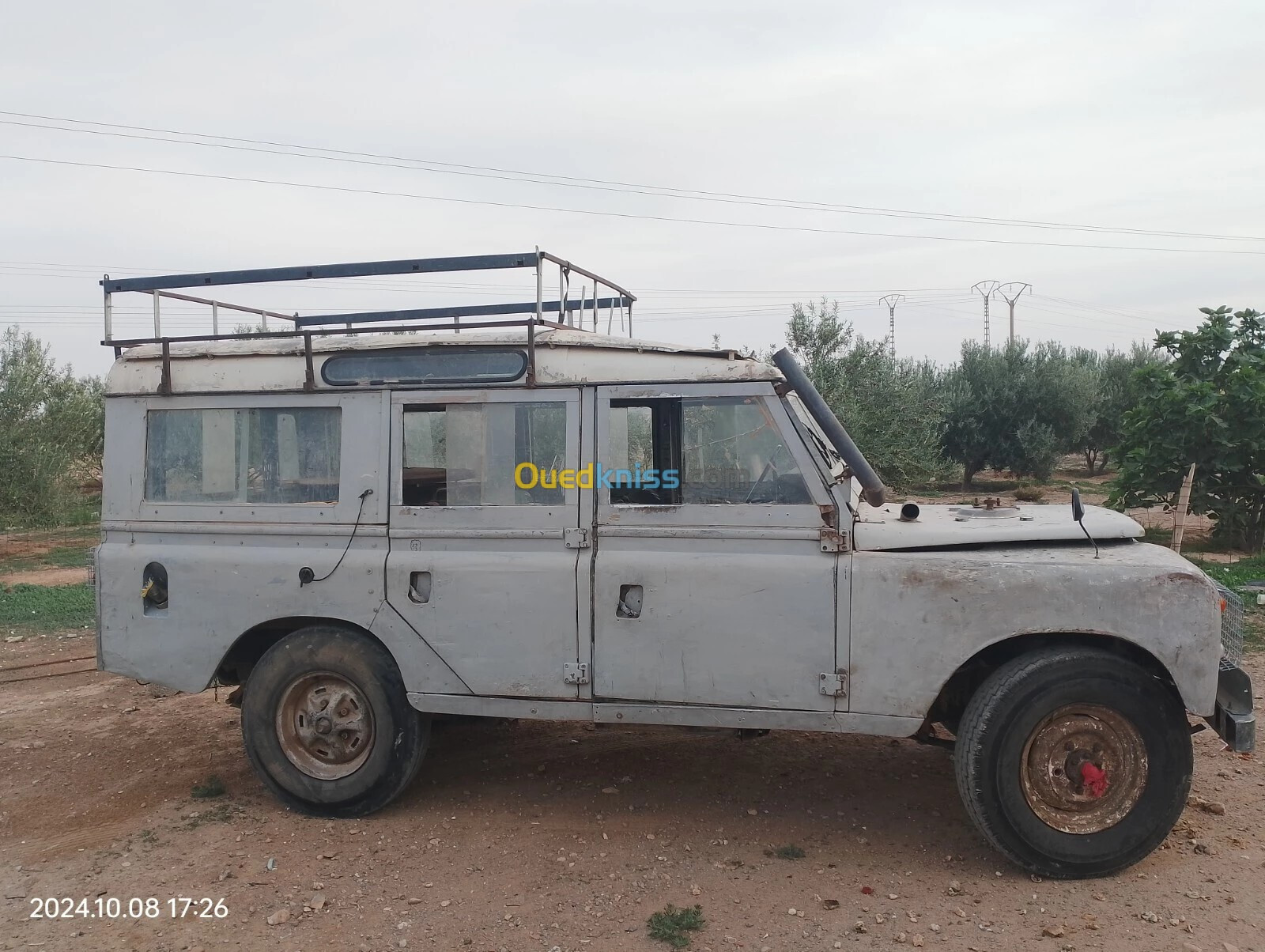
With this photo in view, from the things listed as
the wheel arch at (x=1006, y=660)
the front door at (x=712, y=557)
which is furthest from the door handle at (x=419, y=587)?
the wheel arch at (x=1006, y=660)

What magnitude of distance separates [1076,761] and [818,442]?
1737mm

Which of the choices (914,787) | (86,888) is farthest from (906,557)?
(86,888)

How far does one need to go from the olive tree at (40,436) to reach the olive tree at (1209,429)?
635 inches

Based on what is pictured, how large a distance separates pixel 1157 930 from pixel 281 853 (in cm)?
366

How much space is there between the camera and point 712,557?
4375 millimetres

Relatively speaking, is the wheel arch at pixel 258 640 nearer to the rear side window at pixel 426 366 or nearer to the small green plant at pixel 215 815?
the small green plant at pixel 215 815

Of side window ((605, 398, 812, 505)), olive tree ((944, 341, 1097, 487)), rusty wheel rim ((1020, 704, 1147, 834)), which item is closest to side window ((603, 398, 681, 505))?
side window ((605, 398, 812, 505))

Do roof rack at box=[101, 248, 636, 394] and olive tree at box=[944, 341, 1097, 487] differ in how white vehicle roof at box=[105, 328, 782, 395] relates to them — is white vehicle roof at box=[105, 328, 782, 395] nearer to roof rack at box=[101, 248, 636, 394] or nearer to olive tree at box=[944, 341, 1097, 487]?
roof rack at box=[101, 248, 636, 394]

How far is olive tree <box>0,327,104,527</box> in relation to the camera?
17.4 metres

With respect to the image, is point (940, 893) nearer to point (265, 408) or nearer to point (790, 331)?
point (265, 408)

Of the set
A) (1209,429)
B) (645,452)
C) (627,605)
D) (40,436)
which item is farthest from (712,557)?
(40,436)

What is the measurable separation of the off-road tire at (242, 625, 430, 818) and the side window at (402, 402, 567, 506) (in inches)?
31.5

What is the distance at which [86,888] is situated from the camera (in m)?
4.21

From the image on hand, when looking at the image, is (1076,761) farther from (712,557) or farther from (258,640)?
(258,640)
